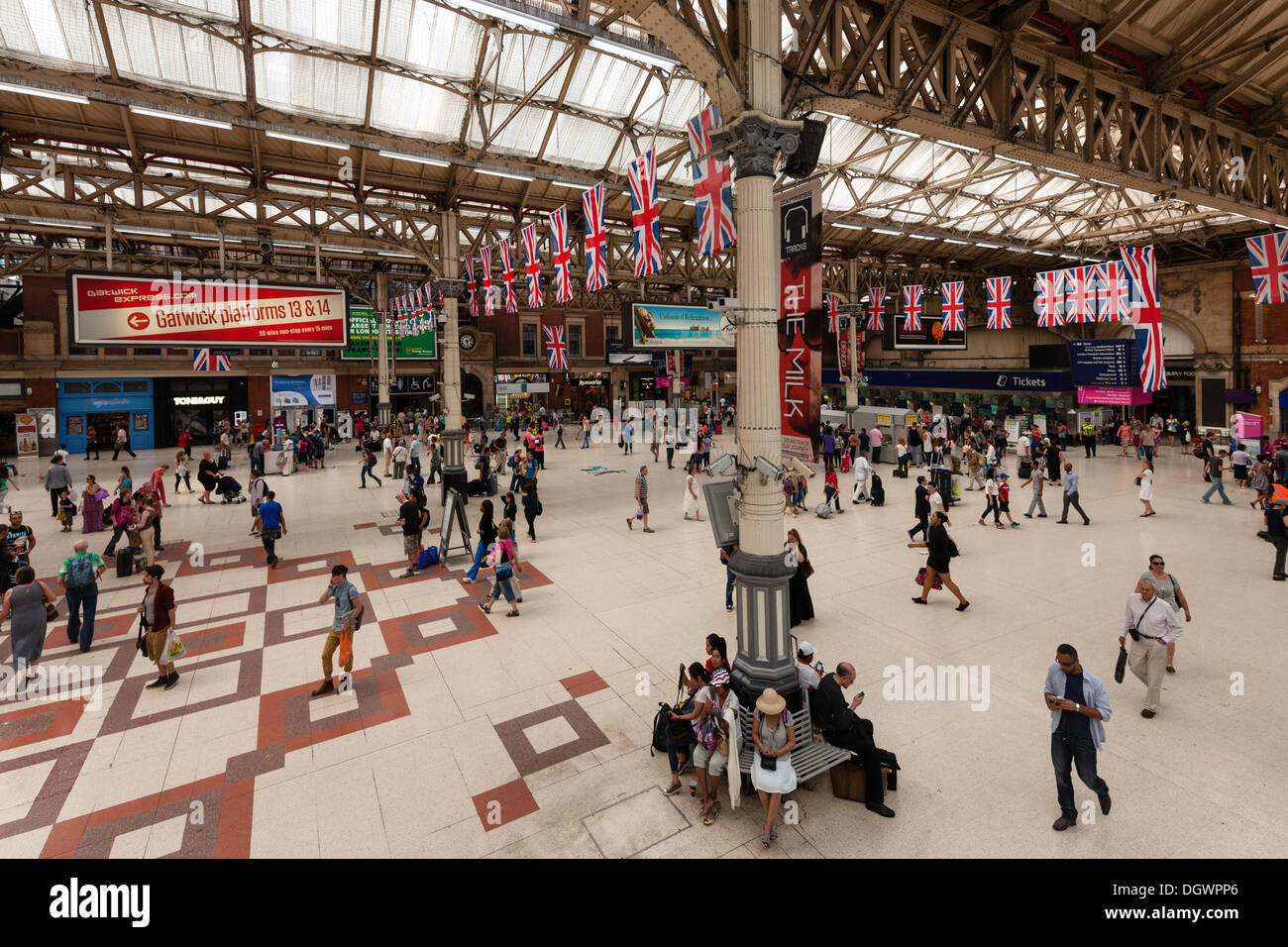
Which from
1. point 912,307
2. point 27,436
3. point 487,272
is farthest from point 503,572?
point 27,436

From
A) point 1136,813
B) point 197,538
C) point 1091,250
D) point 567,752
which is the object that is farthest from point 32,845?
point 1091,250

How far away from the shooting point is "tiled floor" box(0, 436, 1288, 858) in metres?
4.92

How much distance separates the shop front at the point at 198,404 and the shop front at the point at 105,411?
0.69 metres

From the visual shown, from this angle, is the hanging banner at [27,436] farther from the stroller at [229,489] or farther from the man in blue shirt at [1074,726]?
the man in blue shirt at [1074,726]

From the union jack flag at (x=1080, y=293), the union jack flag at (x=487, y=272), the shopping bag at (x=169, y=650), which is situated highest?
the union jack flag at (x=487, y=272)

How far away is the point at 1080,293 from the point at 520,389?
35.0 metres

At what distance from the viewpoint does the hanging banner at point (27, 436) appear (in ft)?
96.4

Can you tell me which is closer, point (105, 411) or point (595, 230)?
point (595, 230)

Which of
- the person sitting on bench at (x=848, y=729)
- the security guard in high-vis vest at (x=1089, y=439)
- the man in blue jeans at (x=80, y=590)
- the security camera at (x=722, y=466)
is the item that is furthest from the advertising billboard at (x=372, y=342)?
the security guard in high-vis vest at (x=1089, y=439)

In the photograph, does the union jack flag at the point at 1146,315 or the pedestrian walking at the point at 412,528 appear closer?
the pedestrian walking at the point at 412,528

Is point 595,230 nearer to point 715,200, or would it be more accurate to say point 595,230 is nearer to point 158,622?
point 715,200

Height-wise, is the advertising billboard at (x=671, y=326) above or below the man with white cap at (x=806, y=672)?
above

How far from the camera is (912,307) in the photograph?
2758 cm

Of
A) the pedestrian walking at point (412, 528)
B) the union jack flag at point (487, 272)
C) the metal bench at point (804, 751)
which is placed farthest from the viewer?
the union jack flag at point (487, 272)
